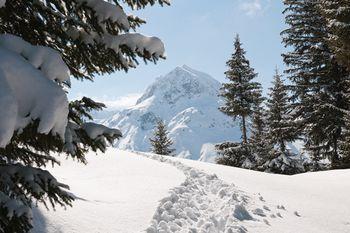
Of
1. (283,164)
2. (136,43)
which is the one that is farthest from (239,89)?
(136,43)

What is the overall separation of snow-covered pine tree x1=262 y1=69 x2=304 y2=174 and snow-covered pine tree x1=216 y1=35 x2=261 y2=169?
157 centimetres

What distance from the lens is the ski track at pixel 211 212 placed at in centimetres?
746

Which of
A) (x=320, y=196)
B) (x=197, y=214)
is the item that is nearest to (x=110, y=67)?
(x=197, y=214)

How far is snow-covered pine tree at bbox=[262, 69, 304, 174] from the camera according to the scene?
1152 inches

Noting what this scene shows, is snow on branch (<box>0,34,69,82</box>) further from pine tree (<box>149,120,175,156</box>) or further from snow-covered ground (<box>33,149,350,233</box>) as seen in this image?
pine tree (<box>149,120,175,156</box>)

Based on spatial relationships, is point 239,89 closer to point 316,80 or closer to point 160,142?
point 316,80

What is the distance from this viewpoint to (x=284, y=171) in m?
29.5

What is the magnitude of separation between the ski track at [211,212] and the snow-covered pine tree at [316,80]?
46.4 feet

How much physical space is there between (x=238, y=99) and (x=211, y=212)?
2412 cm

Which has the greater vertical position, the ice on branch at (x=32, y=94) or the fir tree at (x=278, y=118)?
the fir tree at (x=278, y=118)

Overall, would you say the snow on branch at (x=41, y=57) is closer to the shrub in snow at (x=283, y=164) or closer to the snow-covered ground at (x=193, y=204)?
the snow-covered ground at (x=193, y=204)

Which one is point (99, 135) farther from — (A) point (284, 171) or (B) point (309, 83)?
(A) point (284, 171)

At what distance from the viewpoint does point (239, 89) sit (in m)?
32.5

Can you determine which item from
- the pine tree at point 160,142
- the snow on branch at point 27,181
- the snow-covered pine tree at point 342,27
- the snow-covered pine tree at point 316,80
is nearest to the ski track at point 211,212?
the snow on branch at point 27,181
